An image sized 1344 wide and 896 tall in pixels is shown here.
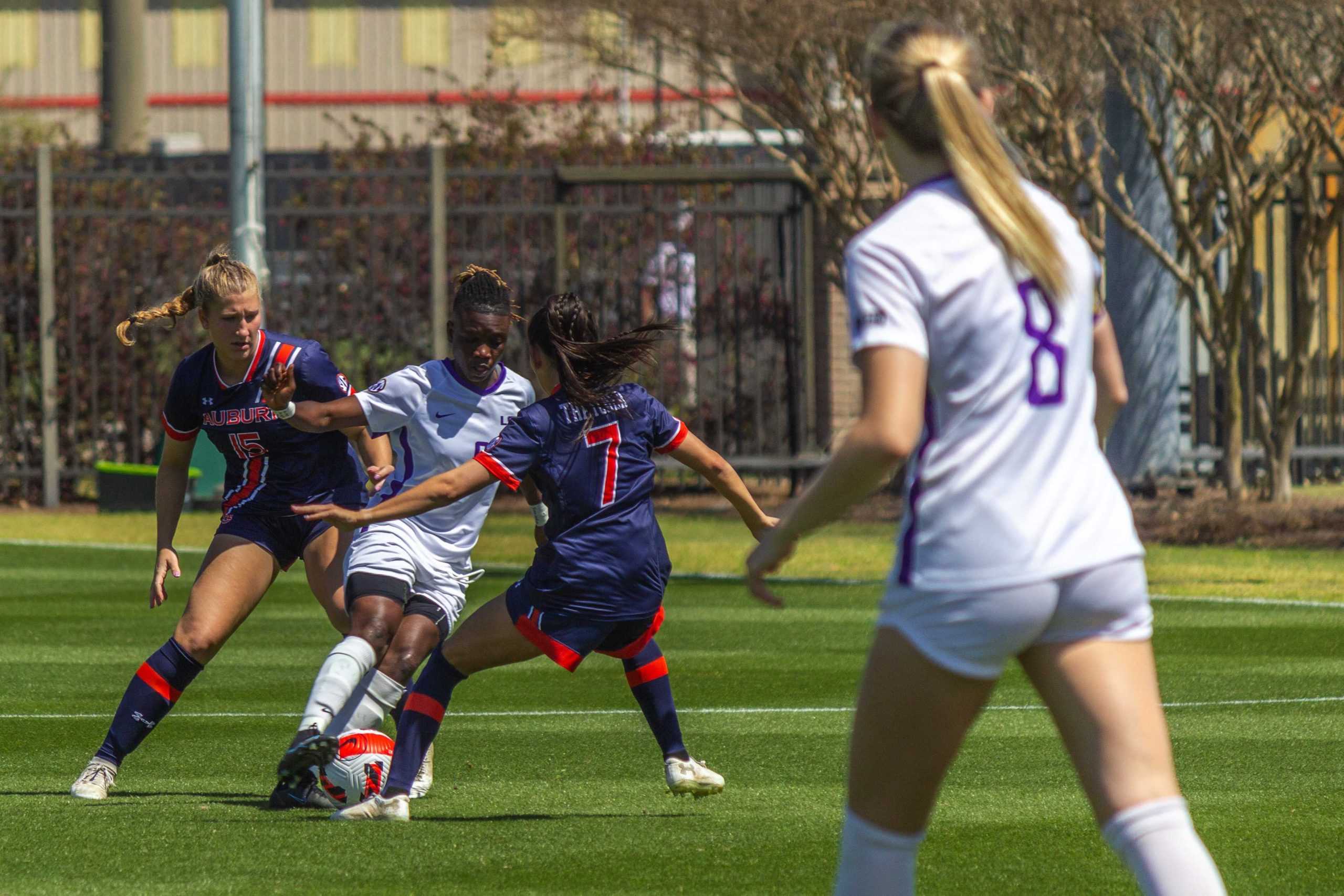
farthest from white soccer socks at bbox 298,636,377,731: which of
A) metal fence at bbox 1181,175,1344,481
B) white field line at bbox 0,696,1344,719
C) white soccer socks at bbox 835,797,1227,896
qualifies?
metal fence at bbox 1181,175,1344,481

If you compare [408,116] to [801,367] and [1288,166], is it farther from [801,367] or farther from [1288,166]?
[1288,166]

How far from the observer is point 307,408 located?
6859 mm

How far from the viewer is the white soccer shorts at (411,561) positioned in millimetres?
6793

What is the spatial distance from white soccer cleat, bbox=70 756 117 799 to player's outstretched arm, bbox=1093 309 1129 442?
3846 mm

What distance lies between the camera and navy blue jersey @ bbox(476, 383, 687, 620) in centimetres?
610

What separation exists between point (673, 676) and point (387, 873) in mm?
4357

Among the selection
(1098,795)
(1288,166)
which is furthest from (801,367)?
(1098,795)

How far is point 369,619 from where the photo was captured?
6.67m

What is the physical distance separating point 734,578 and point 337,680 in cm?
790

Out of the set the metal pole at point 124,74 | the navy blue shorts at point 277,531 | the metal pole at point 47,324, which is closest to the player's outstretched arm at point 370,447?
the navy blue shorts at point 277,531

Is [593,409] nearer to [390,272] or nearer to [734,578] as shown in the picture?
[734,578]

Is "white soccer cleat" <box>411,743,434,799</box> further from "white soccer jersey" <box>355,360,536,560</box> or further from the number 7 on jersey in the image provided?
the number 7 on jersey

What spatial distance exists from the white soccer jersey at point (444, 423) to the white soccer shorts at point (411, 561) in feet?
0.10

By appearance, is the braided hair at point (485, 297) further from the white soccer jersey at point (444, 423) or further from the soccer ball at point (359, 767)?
the soccer ball at point (359, 767)
